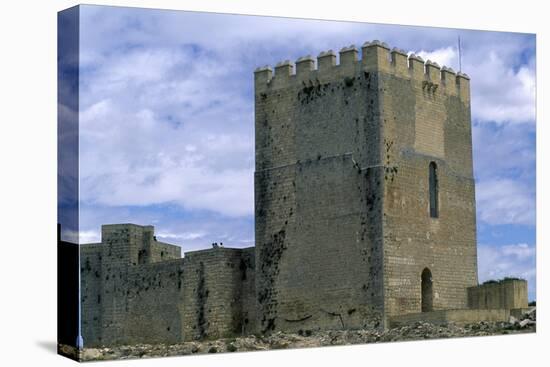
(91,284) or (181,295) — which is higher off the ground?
(91,284)

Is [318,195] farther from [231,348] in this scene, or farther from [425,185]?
[231,348]

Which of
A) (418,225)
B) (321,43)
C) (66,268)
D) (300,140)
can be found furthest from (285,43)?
(66,268)

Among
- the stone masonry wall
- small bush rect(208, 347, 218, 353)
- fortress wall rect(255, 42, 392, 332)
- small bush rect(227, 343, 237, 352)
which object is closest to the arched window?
fortress wall rect(255, 42, 392, 332)

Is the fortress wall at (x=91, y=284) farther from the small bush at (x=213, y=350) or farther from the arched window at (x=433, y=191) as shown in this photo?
the arched window at (x=433, y=191)

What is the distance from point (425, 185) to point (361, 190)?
1612 millimetres

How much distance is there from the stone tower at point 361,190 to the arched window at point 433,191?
0.8 inches

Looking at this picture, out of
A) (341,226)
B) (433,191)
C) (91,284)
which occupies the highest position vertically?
(433,191)

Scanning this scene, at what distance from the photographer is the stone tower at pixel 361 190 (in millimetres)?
28281

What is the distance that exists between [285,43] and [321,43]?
0.82 m

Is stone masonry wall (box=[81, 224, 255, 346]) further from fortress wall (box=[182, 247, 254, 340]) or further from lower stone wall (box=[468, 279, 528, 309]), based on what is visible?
lower stone wall (box=[468, 279, 528, 309])

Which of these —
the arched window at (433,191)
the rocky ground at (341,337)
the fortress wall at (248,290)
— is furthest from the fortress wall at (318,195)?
the arched window at (433,191)

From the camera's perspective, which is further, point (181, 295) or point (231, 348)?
point (181, 295)

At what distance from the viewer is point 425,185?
29.3 meters

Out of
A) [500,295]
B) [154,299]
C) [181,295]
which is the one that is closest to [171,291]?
[181,295]
